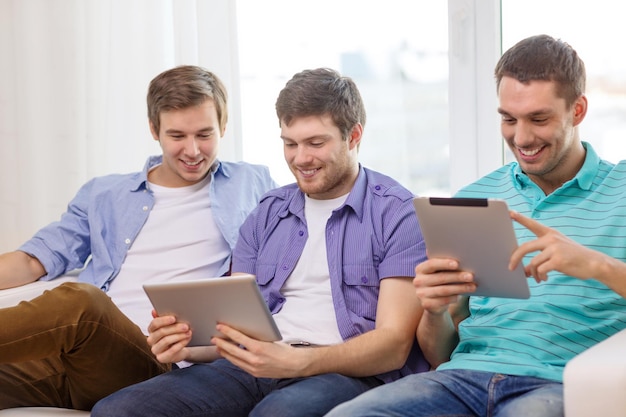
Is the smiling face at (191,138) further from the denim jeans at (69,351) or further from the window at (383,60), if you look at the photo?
the window at (383,60)

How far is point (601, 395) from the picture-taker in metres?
1.69

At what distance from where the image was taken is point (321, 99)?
7.68ft

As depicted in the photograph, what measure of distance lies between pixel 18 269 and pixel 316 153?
0.99 m

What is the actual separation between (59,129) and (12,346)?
1.47 metres

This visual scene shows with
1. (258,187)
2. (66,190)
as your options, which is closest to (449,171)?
(258,187)

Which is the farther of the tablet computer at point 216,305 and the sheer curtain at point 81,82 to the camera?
the sheer curtain at point 81,82

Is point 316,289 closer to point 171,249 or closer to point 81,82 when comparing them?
point 171,249

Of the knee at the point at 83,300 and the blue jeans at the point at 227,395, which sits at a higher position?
the knee at the point at 83,300

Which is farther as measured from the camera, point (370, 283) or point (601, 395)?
point (370, 283)

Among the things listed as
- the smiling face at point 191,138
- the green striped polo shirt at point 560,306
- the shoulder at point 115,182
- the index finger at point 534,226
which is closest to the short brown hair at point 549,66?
the green striped polo shirt at point 560,306

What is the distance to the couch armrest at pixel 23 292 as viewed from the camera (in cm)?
256

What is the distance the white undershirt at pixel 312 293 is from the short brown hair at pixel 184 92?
511mm

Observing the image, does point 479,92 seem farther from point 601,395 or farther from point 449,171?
point 601,395

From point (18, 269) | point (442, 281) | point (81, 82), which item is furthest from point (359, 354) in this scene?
point (81, 82)
